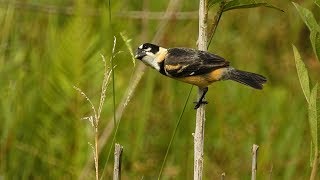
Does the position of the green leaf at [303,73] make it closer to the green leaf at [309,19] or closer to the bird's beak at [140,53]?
the green leaf at [309,19]

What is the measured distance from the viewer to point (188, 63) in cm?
252

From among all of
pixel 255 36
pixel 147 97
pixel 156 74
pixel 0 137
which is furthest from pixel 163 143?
pixel 255 36

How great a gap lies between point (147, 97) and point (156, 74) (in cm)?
36

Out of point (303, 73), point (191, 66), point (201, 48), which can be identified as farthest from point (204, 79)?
point (303, 73)

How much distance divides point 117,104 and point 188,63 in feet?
4.37

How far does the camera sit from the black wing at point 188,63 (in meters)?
2.48

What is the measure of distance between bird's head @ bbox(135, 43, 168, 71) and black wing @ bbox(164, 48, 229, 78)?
3 cm

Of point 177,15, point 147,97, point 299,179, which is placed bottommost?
point 299,179

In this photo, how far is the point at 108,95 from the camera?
12.2 feet

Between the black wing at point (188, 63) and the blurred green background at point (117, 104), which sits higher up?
the black wing at point (188, 63)

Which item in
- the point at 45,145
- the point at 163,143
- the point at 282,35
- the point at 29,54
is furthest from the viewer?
the point at 282,35

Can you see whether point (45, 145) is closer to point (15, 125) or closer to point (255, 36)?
point (15, 125)

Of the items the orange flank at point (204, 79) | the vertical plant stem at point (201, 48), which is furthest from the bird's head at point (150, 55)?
the vertical plant stem at point (201, 48)

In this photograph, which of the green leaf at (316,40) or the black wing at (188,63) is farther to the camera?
the black wing at (188,63)
